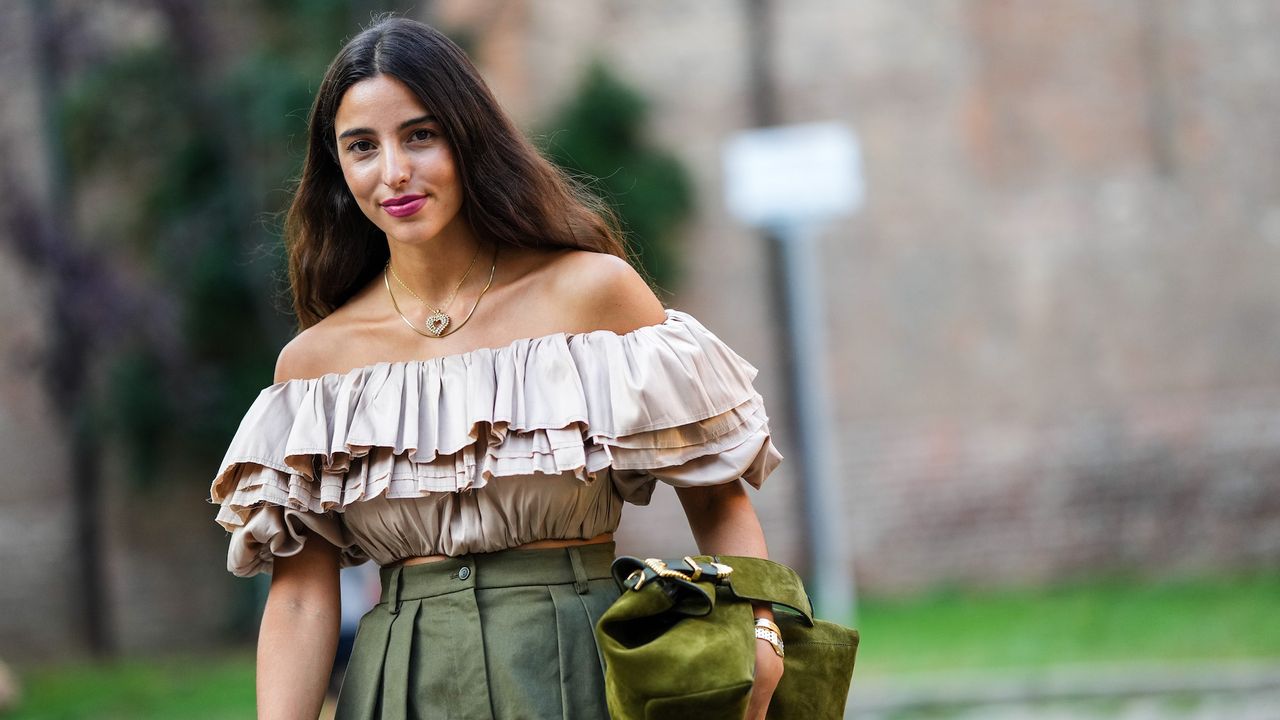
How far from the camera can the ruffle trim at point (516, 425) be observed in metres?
2.66

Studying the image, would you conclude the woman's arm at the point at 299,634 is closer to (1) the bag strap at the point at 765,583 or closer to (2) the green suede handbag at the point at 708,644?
(2) the green suede handbag at the point at 708,644

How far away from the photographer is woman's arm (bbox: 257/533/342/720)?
281 centimetres

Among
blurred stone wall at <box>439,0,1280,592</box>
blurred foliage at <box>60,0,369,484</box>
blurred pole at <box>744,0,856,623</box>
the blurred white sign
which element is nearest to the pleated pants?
the blurred white sign

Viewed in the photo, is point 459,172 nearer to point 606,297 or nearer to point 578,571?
point 606,297

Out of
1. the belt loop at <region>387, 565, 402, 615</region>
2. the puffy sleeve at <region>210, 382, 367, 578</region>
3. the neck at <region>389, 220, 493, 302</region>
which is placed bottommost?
the belt loop at <region>387, 565, 402, 615</region>

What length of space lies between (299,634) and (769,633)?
844 mm

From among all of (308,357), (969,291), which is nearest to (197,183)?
(969,291)

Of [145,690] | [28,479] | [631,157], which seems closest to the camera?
[145,690]

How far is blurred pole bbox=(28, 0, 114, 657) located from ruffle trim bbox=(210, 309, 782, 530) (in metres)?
10.2

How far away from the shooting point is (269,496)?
9.13 ft

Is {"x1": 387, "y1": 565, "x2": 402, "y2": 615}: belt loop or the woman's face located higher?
the woman's face

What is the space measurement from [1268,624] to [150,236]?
371 inches

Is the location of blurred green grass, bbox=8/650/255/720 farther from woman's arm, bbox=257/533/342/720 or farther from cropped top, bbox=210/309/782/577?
cropped top, bbox=210/309/782/577

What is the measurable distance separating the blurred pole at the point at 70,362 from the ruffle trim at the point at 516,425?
33.4 feet
